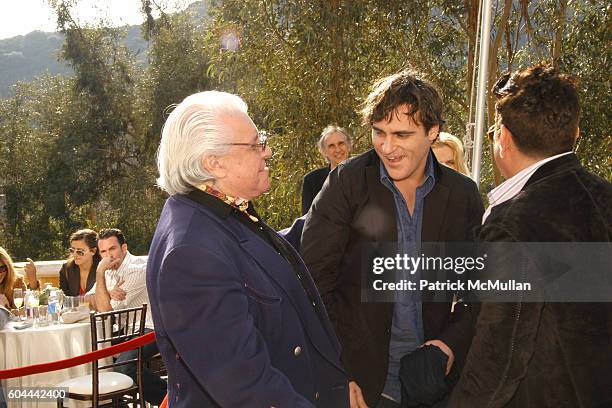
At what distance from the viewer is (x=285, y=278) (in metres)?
1.83

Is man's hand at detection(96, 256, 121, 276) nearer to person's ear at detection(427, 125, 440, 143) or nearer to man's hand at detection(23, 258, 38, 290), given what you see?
man's hand at detection(23, 258, 38, 290)

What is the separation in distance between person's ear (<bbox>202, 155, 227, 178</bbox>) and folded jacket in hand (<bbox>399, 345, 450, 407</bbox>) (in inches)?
35.2

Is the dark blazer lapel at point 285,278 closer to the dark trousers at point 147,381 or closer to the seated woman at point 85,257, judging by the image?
the dark trousers at point 147,381

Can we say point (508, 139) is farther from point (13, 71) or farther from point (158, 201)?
point (13, 71)

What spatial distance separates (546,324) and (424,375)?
521mm

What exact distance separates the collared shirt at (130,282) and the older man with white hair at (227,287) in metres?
3.84

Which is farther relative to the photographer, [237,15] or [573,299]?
[237,15]

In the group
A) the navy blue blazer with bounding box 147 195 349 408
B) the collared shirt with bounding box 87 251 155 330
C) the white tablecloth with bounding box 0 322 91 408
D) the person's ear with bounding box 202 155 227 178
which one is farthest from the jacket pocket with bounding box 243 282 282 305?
the collared shirt with bounding box 87 251 155 330

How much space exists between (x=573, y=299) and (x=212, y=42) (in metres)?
8.28

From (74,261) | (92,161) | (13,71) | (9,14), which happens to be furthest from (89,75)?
(13,71)

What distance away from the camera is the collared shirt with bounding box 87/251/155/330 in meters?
5.59

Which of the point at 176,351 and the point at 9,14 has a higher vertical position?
the point at 9,14

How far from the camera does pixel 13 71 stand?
7425 cm

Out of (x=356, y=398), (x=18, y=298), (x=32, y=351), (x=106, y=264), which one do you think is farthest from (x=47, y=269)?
(x=356, y=398)
